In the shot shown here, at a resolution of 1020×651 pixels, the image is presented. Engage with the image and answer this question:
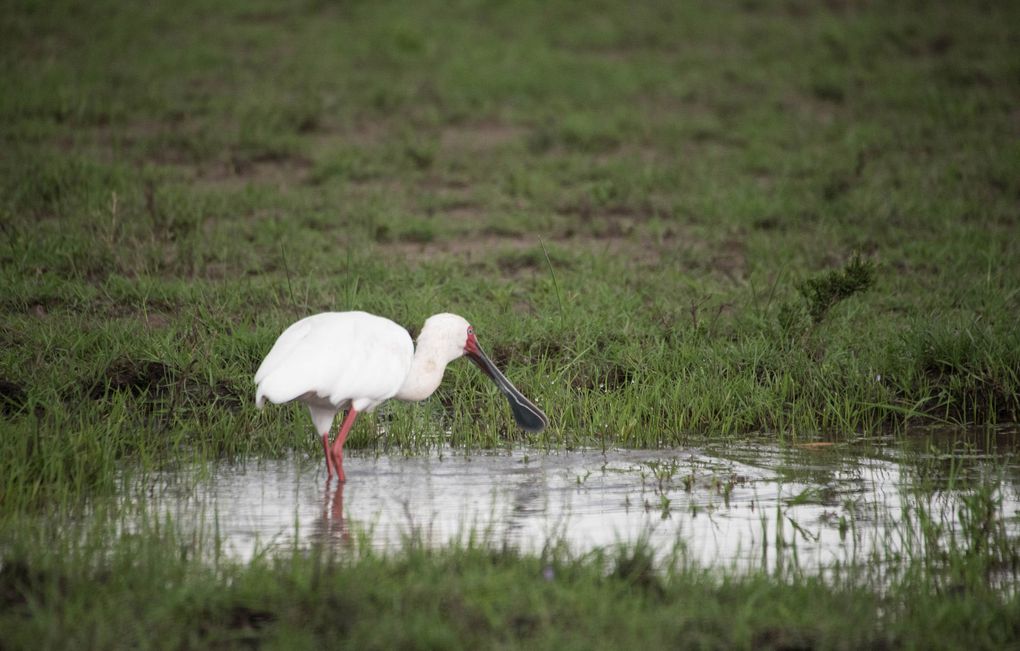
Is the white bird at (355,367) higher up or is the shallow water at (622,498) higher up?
the white bird at (355,367)

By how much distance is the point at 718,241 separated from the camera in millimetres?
10609

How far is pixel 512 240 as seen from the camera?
10664 millimetres

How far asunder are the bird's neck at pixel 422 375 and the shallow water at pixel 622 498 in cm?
32

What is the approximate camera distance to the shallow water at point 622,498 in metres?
5.13

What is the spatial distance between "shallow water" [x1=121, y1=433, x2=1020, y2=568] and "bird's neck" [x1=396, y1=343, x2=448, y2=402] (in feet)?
1.06

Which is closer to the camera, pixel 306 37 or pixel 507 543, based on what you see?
pixel 507 543

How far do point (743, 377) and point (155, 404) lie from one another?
3.11 meters

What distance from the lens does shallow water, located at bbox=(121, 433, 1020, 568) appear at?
16.8 feet

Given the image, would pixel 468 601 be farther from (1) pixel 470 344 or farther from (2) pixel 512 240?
(2) pixel 512 240

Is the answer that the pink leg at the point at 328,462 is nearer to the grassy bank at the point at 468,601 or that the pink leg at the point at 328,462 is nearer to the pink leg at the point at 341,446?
the pink leg at the point at 341,446

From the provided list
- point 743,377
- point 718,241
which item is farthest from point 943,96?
point 743,377

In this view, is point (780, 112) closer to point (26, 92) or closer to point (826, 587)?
point (26, 92)

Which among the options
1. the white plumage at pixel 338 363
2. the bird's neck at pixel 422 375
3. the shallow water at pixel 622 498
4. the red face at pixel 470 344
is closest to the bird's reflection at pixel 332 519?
the shallow water at pixel 622 498

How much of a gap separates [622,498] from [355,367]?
1.29 meters
